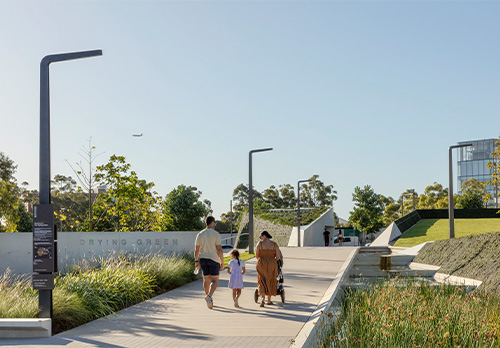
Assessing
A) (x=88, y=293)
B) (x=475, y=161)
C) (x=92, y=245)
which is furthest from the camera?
(x=475, y=161)

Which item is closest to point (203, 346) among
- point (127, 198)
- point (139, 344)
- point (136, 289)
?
point (139, 344)

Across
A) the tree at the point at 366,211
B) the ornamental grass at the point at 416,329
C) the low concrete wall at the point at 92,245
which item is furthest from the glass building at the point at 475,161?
the ornamental grass at the point at 416,329

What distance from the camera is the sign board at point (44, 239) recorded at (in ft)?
32.0

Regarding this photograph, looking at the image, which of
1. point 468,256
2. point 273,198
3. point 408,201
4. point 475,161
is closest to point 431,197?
point 408,201

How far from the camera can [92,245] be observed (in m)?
22.8

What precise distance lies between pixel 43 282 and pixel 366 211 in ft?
186

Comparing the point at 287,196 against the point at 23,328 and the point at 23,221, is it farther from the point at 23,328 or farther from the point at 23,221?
the point at 23,328

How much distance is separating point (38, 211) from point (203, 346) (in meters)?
3.83

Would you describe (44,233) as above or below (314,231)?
above

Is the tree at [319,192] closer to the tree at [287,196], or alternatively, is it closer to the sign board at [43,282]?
the tree at [287,196]

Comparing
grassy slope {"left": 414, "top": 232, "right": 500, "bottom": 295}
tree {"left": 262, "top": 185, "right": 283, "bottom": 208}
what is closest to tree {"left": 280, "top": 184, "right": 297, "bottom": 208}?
tree {"left": 262, "top": 185, "right": 283, "bottom": 208}

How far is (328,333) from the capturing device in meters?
7.97

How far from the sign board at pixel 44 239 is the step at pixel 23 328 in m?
0.93

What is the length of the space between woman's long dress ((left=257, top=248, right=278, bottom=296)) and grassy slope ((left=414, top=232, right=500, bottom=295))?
6.77 metres
